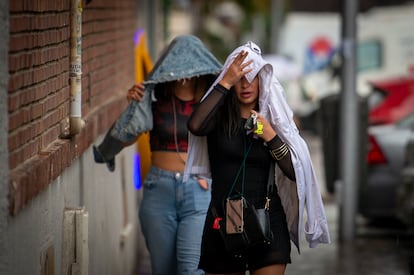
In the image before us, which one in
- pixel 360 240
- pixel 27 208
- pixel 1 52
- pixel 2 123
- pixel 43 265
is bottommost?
pixel 360 240

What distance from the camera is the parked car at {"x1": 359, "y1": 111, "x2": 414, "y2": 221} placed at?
12008mm

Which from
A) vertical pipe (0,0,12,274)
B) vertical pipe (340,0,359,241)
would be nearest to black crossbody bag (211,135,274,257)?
vertical pipe (0,0,12,274)

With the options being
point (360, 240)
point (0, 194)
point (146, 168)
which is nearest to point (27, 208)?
point (0, 194)

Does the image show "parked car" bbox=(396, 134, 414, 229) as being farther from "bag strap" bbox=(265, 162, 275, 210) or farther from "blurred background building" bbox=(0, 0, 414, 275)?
"bag strap" bbox=(265, 162, 275, 210)

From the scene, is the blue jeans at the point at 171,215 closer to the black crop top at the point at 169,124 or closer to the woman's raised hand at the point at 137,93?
the black crop top at the point at 169,124

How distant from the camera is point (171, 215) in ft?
23.5

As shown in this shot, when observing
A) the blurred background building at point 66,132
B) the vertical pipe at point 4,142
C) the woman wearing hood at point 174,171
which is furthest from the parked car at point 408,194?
the vertical pipe at point 4,142

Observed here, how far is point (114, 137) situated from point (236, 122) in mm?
1290

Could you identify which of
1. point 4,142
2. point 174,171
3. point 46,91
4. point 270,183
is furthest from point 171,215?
point 4,142

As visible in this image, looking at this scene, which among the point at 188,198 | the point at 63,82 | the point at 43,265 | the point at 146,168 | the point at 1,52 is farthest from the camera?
the point at 146,168

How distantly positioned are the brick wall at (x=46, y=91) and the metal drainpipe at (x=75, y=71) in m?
0.08

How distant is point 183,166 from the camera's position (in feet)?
23.6

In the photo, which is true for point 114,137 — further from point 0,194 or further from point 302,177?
point 0,194

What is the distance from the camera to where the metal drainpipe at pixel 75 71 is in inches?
245
